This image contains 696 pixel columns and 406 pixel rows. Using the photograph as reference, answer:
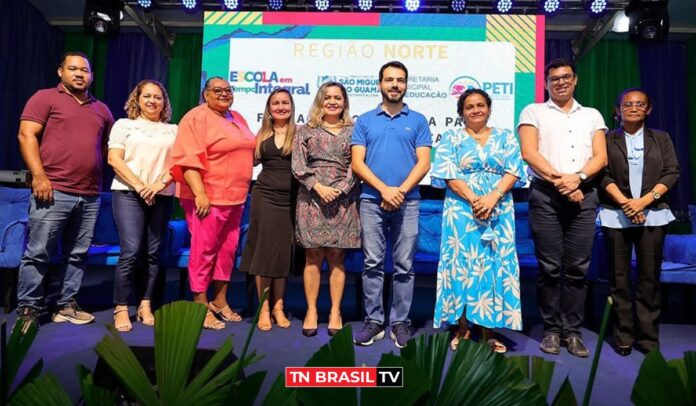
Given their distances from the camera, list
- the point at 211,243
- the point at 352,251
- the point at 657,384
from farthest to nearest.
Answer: the point at 352,251
the point at 211,243
the point at 657,384

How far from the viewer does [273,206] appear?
8.33 ft

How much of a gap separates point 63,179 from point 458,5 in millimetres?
3797

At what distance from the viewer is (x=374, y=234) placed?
7.67 feet

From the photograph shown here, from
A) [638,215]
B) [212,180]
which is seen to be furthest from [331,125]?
[638,215]

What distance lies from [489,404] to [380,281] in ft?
6.69

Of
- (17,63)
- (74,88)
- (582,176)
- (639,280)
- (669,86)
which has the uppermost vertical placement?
(669,86)

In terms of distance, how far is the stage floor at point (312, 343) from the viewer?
6.03 ft

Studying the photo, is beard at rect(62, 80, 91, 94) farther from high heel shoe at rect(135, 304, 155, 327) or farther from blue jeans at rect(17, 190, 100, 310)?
high heel shoe at rect(135, 304, 155, 327)

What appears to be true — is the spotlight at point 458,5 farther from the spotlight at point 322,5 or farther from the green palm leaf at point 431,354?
the green palm leaf at point 431,354

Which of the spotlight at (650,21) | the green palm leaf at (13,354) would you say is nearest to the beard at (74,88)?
the green palm leaf at (13,354)

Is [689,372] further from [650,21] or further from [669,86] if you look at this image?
[669,86]

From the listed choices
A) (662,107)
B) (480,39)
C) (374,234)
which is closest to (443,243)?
(374,234)

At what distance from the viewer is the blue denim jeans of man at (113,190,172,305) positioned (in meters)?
2.48

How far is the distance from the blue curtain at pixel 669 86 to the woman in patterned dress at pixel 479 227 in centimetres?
502
